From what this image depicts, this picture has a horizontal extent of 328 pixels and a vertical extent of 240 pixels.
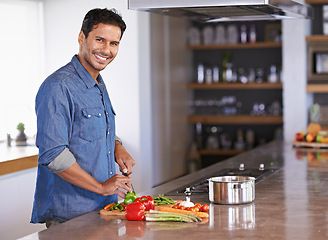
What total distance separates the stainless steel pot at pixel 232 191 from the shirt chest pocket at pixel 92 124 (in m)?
0.54

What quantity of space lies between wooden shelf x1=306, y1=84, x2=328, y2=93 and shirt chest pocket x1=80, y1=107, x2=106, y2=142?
3581 mm

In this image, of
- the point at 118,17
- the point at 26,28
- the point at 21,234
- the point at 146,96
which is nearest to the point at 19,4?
the point at 26,28

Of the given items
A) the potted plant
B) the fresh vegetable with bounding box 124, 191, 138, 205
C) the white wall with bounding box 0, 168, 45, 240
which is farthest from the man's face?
the potted plant

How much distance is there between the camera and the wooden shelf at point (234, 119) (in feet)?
23.4

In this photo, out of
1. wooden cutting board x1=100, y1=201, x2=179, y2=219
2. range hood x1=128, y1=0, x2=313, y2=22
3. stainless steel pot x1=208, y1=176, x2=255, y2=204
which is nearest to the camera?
wooden cutting board x1=100, y1=201, x2=179, y2=219

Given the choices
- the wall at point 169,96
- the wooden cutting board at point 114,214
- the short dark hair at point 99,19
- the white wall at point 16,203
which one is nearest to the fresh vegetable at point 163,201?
the wooden cutting board at point 114,214

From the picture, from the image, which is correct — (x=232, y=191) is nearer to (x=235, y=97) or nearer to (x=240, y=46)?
(x=240, y=46)

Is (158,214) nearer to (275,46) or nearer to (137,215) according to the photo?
(137,215)

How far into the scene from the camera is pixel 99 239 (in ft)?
6.61

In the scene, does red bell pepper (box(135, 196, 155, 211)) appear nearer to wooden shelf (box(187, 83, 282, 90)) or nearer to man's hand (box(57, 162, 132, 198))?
man's hand (box(57, 162, 132, 198))

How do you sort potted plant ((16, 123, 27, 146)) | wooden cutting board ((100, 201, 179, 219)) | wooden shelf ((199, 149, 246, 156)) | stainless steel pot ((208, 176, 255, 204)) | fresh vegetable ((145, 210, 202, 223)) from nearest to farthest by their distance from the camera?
fresh vegetable ((145, 210, 202, 223)), wooden cutting board ((100, 201, 179, 219)), stainless steel pot ((208, 176, 255, 204)), potted plant ((16, 123, 27, 146)), wooden shelf ((199, 149, 246, 156))

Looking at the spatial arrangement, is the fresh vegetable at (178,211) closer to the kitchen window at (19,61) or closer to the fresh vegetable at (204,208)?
the fresh vegetable at (204,208)

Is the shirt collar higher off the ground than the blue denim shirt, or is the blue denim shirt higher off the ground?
the shirt collar

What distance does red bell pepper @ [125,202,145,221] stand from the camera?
7.38ft
